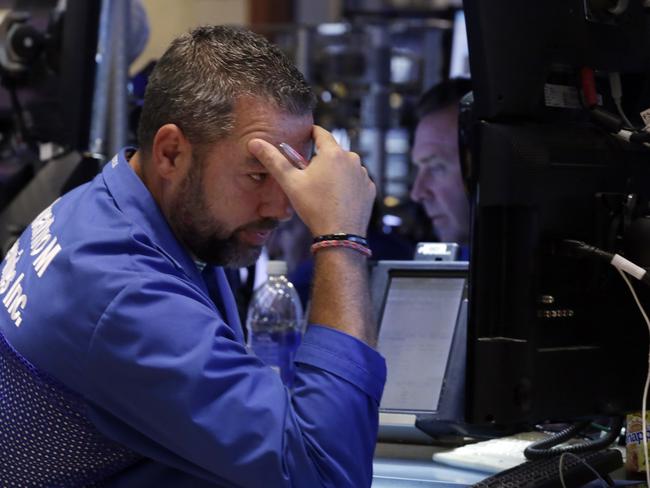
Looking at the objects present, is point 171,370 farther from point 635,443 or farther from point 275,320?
point 275,320

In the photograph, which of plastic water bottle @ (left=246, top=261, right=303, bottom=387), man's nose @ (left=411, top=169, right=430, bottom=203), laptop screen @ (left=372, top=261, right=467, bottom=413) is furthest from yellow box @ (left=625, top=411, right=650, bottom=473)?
man's nose @ (left=411, top=169, right=430, bottom=203)

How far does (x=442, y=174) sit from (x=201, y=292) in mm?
1714

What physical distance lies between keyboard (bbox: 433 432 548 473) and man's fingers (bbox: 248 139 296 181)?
0.57 meters

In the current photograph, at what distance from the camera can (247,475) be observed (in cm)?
120

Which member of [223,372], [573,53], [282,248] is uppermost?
[573,53]

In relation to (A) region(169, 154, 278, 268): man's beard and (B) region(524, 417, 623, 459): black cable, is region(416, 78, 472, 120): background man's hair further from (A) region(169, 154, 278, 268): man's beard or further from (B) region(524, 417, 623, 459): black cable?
(A) region(169, 154, 278, 268): man's beard

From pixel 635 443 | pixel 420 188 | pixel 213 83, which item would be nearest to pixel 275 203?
pixel 213 83

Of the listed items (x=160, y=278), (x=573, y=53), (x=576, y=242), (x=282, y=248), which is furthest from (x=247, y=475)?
(x=282, y=248)

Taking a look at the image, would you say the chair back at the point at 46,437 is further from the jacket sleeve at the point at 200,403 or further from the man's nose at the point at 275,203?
the man's nose at the point at 275,203

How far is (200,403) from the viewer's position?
1.19 m

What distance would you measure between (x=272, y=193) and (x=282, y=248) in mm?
2527

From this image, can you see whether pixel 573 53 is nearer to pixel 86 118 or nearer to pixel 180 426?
pixel 180 426

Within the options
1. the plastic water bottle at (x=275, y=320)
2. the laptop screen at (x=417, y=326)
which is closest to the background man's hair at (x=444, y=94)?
the plastic water bottle at (x=275, y=320)

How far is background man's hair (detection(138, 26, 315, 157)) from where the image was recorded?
1357 millimetres
